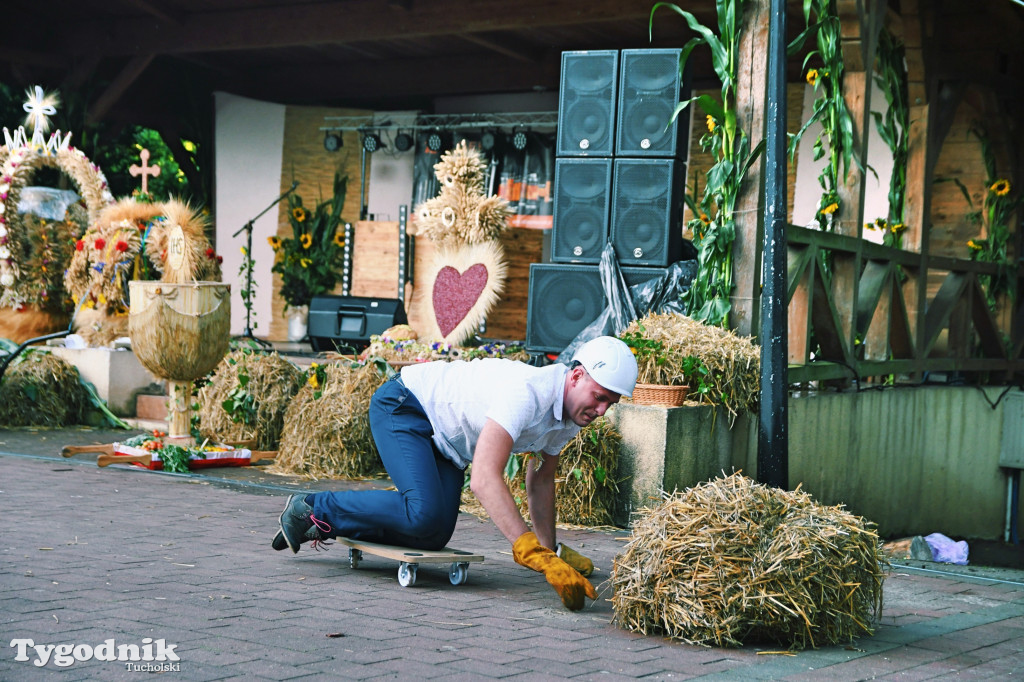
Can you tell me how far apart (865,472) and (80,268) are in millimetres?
5955

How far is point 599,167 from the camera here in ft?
22.4

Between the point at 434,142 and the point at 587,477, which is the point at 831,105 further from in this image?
the point at 434,142

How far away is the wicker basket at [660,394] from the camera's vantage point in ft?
17.4

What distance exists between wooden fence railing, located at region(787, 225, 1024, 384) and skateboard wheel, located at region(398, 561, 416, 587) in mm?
2986

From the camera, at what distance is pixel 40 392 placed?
8.02 metres

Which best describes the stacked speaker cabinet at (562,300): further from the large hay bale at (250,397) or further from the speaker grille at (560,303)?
the large hay bale at (250,397)

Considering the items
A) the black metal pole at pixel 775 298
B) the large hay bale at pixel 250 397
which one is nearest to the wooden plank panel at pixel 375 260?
the large hay bale at pixel 250 397

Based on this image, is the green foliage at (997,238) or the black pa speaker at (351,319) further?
the black pa speaker at (351,319)

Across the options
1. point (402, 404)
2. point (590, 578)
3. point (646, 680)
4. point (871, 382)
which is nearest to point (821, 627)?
point (646, 680)

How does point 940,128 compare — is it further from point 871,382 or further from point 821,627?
point 821,627

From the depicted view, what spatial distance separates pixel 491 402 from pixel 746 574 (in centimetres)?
99

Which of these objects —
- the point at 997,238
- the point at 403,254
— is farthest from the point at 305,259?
the point at 997,238

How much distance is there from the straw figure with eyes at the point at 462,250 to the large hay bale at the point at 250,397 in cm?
183

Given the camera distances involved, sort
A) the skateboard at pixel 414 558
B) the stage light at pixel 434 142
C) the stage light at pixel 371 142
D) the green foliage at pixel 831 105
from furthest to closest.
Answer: the stage light at pixel 371 142
the stage light at pixel 434 142
the green foliage at pixel 831 105
the skateboard at pixel 414 558
